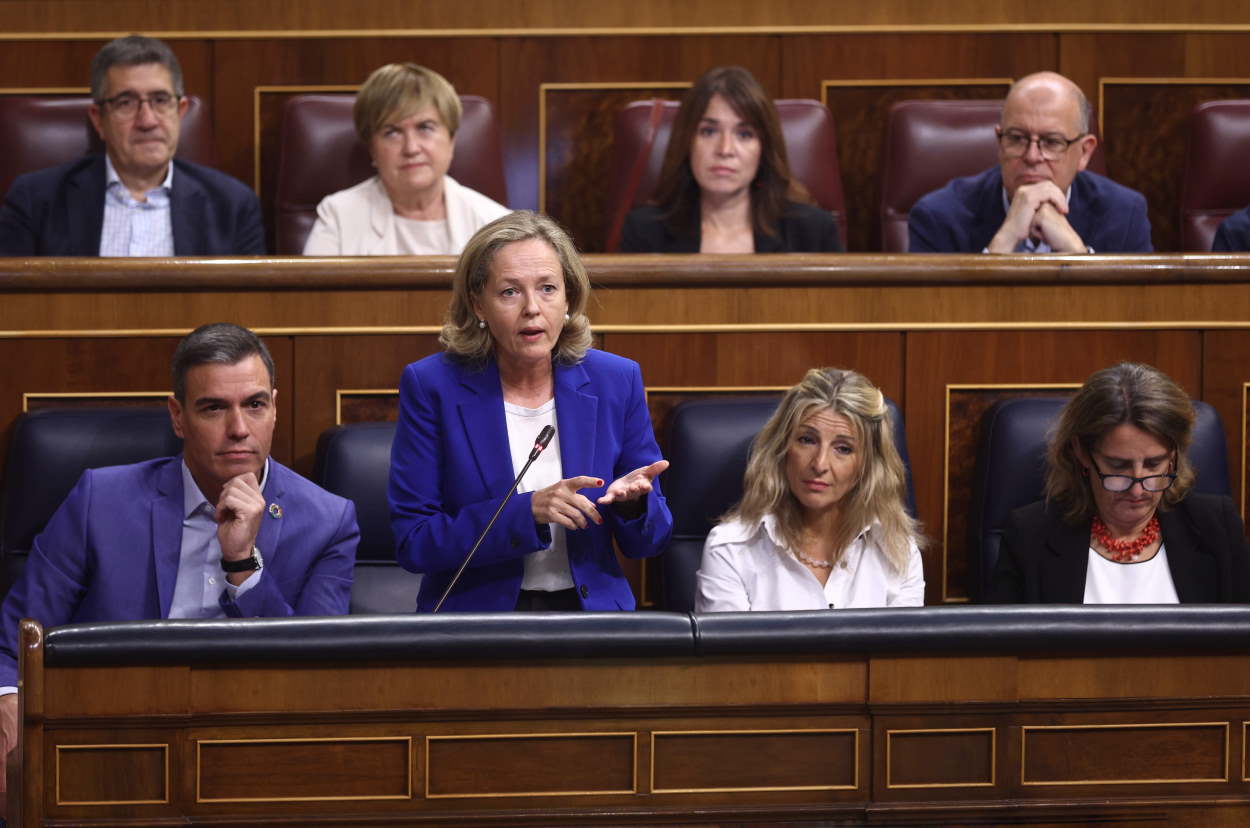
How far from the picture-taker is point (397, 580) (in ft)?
3.58

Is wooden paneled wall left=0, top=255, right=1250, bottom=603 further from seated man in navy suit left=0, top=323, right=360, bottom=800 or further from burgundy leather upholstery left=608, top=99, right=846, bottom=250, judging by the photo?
burgundy leather upholstery left=608, top=99, right=846, bottom=250

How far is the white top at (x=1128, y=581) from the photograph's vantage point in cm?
104

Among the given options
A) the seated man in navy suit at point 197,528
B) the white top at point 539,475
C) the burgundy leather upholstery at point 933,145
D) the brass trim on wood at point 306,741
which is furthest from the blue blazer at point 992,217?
the brass trim on wood at point 306,741

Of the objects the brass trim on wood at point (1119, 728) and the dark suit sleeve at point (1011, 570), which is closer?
the brass trim on wood at point (1119, 728)

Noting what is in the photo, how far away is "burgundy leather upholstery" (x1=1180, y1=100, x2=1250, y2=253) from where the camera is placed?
1.58 metres

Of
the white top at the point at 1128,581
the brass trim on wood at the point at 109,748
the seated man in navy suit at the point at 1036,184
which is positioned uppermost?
the seated man in navy suit at the point at 1036,184

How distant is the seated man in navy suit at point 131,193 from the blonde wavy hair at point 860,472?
606 millimetres

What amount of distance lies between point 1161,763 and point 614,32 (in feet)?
3.70

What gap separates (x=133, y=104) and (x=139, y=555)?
59 cm

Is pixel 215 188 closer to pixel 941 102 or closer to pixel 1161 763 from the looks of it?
pixel 941 102

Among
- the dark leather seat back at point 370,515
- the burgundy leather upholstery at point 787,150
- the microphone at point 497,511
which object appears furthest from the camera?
the burgundy leather upholstery at point 787,150

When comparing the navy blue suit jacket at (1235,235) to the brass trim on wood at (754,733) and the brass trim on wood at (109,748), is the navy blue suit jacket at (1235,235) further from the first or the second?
the brass trim on wood at (109,748)

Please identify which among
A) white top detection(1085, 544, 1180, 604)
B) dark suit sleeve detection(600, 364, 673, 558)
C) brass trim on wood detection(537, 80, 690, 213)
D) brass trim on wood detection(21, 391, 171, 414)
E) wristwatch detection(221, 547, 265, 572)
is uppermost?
brass trim on wood detection(537, 80, 690, 213)

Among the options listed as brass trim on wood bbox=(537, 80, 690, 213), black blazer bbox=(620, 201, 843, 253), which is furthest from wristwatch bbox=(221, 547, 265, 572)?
brass trim on wood bbox=(537, 80, 690, 213)
